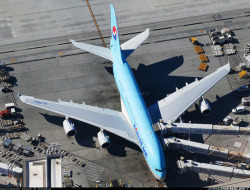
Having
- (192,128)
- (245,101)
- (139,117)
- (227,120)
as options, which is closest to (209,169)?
(192,128)

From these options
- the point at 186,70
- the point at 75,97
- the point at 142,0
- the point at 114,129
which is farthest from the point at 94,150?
the point at 142,0

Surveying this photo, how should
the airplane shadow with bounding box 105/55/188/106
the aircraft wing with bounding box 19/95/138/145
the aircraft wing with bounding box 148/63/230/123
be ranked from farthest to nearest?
the airplane shadow with bounding box 105/55/188/106, the aircraft wing with bounding box 148/63/230/123, the aircraft wing with bounding box 19/95/138/145

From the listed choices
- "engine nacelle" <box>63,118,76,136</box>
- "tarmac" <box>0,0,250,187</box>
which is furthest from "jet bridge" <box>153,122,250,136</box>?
"engine nacelle" <box>63,118,76,136</box>

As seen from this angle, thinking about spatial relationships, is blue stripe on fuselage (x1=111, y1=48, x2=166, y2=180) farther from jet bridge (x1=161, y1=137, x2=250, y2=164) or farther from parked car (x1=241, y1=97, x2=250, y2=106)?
parked car (x1=241, y1=97, x2=250, y2=106)

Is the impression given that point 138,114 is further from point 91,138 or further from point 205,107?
point 205,107

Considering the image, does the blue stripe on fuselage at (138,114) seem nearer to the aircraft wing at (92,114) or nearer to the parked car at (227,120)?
the aircraft wing at (92,114)

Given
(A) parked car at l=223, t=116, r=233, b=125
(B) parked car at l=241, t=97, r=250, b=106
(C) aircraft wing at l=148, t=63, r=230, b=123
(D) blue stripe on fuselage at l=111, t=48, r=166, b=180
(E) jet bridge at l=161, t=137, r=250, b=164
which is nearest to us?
(D) blue stripe on fuselage at l=111, t=48, r=166, b=180

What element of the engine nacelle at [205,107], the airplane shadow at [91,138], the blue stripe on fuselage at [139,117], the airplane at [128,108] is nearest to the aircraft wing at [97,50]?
the airplane at [128,108]
